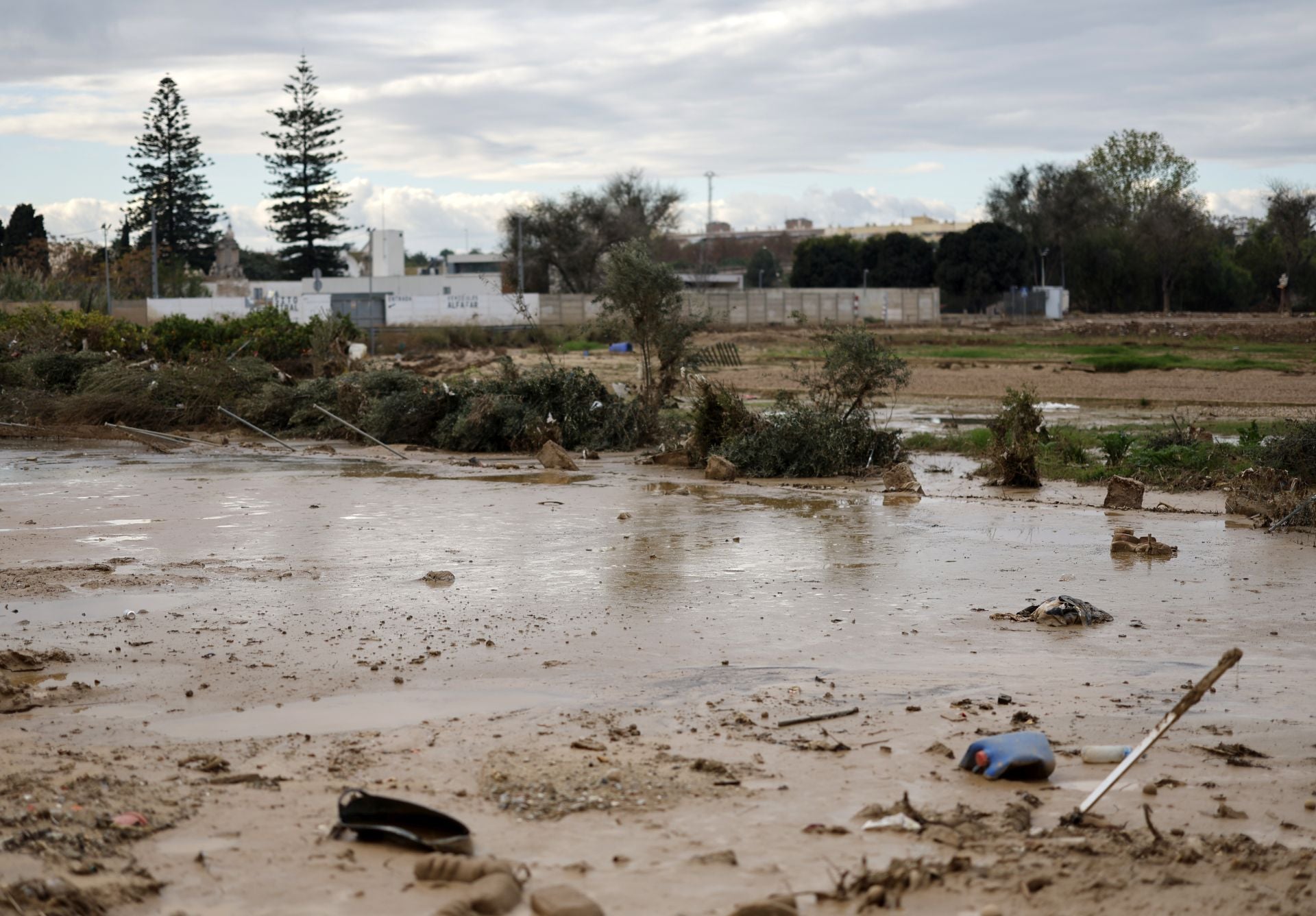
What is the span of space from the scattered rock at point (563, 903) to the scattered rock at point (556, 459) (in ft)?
45.0

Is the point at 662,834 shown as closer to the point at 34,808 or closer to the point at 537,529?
the point at 34,808

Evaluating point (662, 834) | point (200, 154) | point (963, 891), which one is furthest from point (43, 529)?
point (200, 154)

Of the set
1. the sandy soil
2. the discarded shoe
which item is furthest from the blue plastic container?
the discarded shoe

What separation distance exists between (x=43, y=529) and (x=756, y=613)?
729cm

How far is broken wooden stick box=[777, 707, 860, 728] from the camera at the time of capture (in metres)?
6.14

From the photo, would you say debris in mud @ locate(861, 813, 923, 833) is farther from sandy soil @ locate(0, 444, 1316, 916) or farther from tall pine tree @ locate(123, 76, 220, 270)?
tall pine tree @ locate(123, 76, 220, 270)

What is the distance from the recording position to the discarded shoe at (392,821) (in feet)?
15.0

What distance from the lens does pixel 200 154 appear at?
73.3 meters

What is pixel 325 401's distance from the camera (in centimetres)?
2364

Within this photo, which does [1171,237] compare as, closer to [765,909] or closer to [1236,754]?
[1236,754]

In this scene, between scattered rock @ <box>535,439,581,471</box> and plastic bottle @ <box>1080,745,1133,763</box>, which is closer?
plastic bottle @ <box>1080,745,1133,763</box>

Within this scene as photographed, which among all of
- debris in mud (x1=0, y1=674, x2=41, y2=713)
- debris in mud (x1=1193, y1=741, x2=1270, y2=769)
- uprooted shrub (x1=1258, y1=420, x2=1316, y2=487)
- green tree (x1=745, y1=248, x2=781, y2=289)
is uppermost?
green tree (x1=745, y1=248, x2=781, y2=289)

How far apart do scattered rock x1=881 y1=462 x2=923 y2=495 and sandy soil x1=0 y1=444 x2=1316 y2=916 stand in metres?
2.06

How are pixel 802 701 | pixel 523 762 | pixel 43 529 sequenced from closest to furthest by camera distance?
1. pixel 523 762
2. pixel 802 701
3. pixel 43 529
